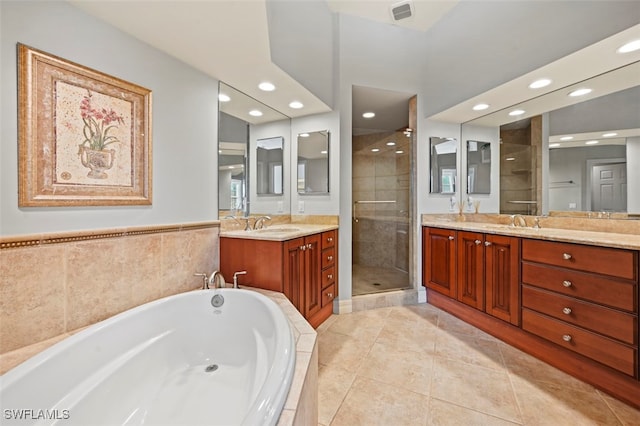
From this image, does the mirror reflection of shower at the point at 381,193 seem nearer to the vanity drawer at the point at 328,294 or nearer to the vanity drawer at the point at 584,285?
the vanity drawer at the point at 328,294

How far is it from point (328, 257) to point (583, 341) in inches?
70.8

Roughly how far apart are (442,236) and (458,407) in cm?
161

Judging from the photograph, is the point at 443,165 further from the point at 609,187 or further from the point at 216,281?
the point at 216,281

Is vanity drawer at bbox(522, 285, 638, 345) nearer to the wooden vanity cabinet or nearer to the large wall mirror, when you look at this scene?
the large wall mirror

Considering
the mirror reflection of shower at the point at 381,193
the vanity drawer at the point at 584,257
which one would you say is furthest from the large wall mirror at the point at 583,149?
the mirror reflection of shower at the point at 381,193

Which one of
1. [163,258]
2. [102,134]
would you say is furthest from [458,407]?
[102,134]

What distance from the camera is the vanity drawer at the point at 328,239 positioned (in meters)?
2.33

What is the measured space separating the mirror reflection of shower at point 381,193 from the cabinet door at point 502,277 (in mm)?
911

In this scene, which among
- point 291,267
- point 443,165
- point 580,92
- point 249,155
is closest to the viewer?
point 291,267

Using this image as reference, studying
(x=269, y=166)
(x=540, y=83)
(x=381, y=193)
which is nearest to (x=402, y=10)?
(x=540, y=83)

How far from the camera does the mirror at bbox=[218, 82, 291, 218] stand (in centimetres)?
211
